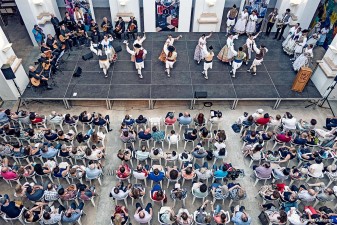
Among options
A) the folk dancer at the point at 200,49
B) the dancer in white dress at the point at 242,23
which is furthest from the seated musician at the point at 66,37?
the dancer in white dress at the point at 242,23

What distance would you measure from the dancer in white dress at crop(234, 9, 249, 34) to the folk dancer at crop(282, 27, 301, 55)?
224 cm

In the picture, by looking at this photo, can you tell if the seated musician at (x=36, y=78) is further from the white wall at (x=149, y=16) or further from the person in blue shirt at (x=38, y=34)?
the white wall at (x=149, y=16)

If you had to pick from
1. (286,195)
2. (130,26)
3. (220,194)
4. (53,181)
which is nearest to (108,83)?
(130,26)

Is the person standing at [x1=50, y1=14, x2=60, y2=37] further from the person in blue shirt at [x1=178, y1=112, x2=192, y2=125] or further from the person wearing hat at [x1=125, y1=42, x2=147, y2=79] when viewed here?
the person in blue shirt at [x1=178, y1=112, x2=192, y2=125]

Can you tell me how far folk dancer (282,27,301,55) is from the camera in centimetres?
1376

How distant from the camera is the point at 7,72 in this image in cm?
1147

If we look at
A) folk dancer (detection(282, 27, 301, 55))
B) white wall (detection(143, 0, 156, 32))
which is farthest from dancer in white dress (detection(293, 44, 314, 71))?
white wall (detection(143, 0, 156, 32))

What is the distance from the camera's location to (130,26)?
14664 mm

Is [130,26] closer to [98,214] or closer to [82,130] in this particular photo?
[82,130]

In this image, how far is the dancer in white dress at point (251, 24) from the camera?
584 inches

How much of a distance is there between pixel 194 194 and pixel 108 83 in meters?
6.26

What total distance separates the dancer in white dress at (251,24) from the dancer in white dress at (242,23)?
0.58 feet

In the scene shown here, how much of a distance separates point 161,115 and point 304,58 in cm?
663

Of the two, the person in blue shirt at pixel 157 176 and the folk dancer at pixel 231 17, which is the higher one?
the folk dancer at pixel 231 17
